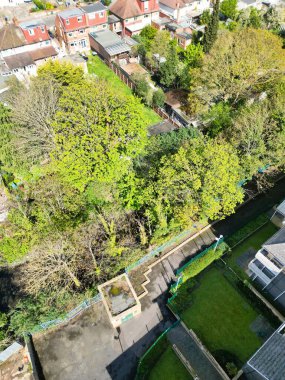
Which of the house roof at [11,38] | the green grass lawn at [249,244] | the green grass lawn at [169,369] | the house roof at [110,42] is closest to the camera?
the green grass lawn at [169,369]

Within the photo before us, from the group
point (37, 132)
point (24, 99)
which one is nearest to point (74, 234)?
point (37, 132)

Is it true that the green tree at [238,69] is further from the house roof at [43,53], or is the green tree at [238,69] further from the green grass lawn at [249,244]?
the house roof at [43,53]

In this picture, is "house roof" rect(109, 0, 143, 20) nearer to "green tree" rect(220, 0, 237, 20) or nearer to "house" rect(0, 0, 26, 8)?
"green tree" rect(220, 0, 237, 20)

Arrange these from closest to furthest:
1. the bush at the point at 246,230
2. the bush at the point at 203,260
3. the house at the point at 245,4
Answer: the bush at the point at 203,260
the bush at the point at 246,230
the house at the point at 245,4

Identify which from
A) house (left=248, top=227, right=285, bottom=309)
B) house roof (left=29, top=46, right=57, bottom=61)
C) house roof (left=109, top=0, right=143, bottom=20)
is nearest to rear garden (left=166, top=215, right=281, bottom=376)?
house (left=248, top=227, right=285, bottom=309)

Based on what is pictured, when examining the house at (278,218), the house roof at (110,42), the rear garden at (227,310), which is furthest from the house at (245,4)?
the rear garden at (227,310)

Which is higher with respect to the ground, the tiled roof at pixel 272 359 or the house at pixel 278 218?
the house at pixel 278 218
